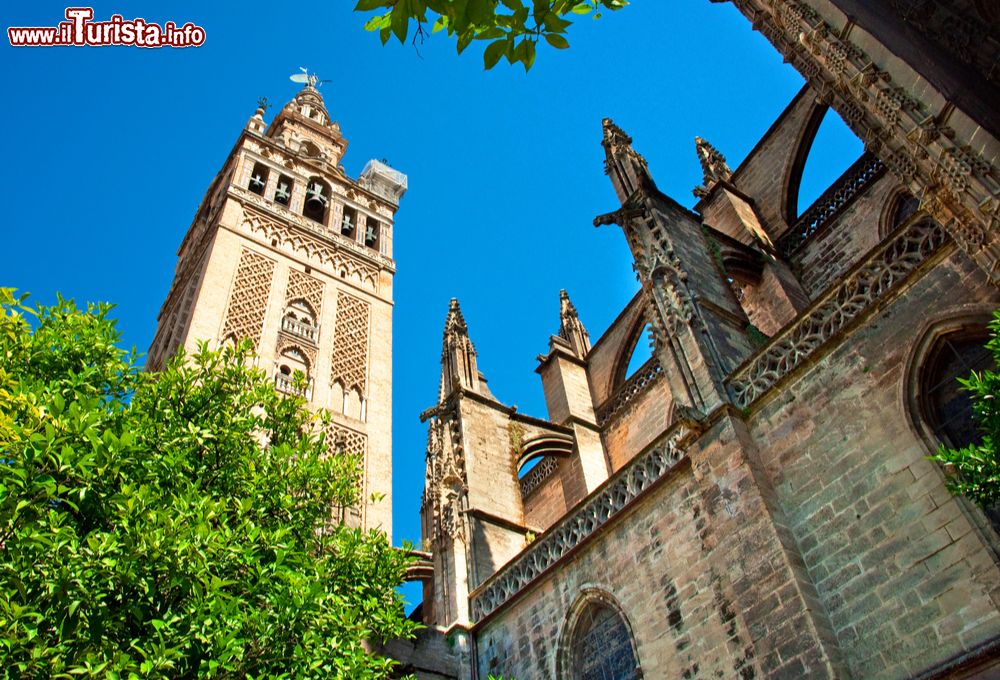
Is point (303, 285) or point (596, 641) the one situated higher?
point (303, 285)

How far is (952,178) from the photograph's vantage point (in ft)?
21.6

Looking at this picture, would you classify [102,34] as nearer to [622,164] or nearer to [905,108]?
[622,164]

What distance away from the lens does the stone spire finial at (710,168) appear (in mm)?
15703

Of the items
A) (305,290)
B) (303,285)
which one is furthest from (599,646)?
(303,285)

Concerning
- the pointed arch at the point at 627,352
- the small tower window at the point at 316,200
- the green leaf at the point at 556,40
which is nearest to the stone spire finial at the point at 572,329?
the pointed arch at the point at 627,352

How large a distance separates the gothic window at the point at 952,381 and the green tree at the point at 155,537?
5.44 meters

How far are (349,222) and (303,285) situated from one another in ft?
16.2

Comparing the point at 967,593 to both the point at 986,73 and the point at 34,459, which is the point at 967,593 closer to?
the point at 986,73

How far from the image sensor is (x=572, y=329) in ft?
62.3

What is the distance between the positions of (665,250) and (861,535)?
15.5ft

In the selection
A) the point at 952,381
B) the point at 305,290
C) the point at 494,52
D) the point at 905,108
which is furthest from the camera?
the point at 305,290

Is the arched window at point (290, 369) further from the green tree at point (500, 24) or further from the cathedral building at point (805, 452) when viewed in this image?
the green tree at point (500, 24)

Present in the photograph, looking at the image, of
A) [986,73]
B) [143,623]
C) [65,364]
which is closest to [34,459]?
[143,623]

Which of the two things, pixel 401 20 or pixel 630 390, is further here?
pixel 630 390
